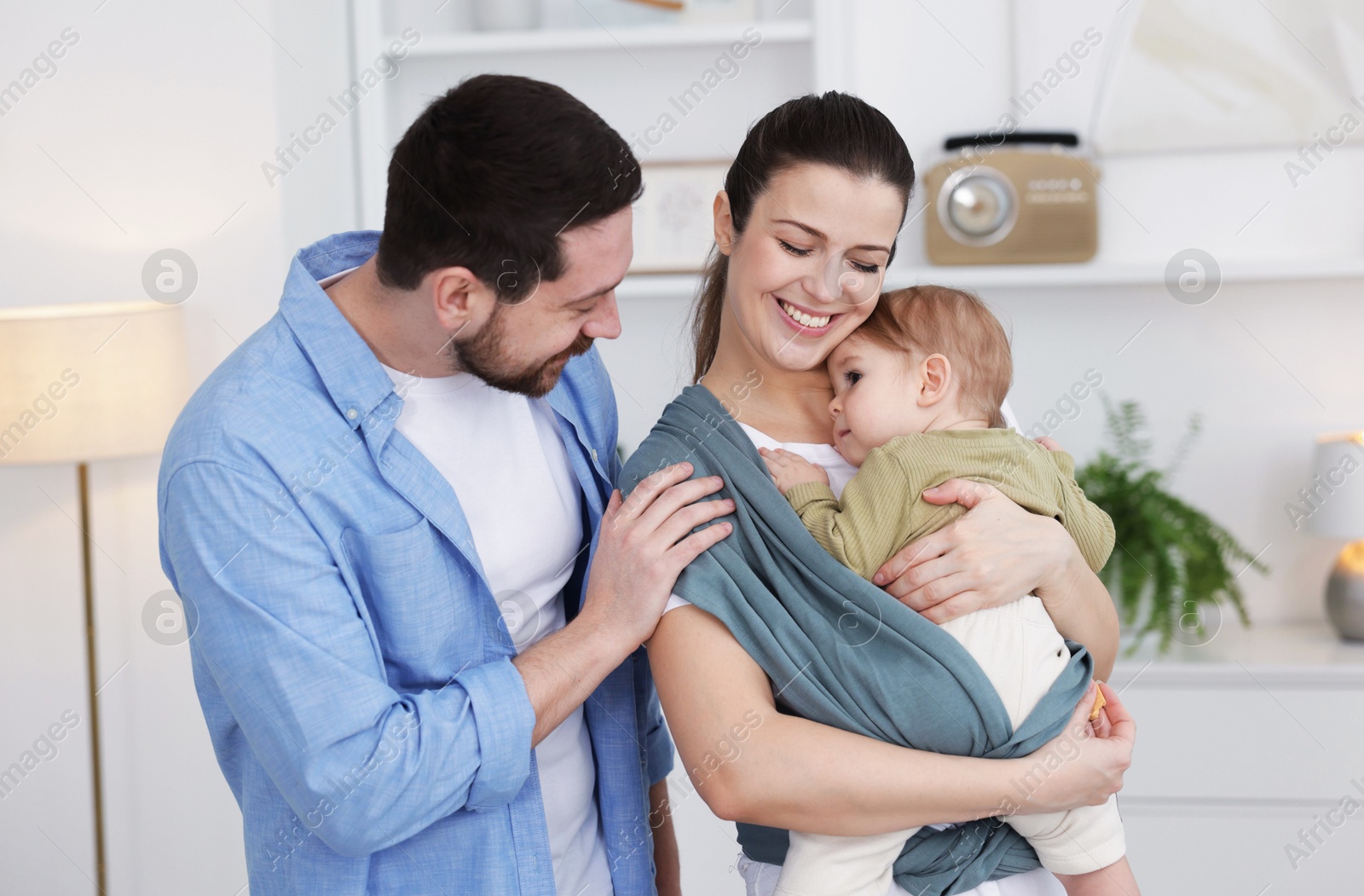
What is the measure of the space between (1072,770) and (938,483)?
34 cm

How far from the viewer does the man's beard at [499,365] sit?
1.21 metres

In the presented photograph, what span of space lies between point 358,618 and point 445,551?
14 centimetres

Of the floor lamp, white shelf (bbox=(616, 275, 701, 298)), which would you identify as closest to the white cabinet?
white shelf (bbox=(616, 275, 701, 298))

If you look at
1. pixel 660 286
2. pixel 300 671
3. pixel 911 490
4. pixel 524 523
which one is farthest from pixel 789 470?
pixel 660 286

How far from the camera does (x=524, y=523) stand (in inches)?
51.9

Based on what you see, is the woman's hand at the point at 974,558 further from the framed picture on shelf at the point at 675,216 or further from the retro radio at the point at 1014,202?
the framed picture on shelf at the point at 675,216

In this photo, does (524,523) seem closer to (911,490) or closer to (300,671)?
(300,671)

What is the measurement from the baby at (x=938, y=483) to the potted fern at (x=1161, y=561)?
119cm

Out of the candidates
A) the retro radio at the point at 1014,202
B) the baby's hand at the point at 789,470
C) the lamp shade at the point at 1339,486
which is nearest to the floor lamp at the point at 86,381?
the baby's hand at the point at 789,470

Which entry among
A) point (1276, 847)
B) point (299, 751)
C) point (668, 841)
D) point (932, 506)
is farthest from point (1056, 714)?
point (1276, 847)

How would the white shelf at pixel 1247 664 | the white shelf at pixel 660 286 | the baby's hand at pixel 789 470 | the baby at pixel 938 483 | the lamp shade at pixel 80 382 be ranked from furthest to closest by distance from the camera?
the white shelf at pixel 660 286 < the white shelf at pixel 1247 664 < the lamp shade at pixel 80 382 < the baby's hand at pixel 789 470 < the baby at pixel 938 483

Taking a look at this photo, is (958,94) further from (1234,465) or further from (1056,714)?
(1056,714)

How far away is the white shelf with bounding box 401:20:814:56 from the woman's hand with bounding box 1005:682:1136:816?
188cm

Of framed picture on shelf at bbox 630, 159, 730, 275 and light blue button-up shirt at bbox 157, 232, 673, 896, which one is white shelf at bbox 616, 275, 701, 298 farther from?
light blue button-up shirt at bbox 157, 232, 673, 896
